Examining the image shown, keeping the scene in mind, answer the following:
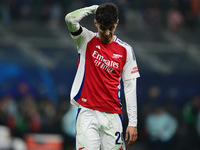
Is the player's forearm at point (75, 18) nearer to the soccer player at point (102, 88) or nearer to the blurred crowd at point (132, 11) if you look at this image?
the soccer player at point (102, 88)

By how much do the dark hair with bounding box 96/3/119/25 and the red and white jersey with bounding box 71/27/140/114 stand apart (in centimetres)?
35

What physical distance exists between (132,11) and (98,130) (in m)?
14.0

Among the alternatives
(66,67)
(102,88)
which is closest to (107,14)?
(102,88)

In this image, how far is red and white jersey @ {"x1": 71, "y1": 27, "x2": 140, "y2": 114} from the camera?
632cm

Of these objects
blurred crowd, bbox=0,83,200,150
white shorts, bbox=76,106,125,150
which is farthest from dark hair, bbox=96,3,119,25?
blurred crowd, bbox=0,83,200,150

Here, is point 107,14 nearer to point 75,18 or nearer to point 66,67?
point 75,18

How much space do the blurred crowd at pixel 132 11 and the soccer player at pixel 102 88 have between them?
1250cm

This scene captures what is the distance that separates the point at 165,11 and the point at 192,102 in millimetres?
6908

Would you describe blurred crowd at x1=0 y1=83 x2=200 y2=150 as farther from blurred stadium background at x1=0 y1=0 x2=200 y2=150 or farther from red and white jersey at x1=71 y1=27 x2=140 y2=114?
red and white jersey at x1=71 y1=27 x2=140 y2=114

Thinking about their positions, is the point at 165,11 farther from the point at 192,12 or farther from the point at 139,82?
the point at 139,82

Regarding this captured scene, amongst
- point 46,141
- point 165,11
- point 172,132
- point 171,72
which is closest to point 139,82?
point 171,72

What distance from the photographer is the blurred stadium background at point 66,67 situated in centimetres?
1387

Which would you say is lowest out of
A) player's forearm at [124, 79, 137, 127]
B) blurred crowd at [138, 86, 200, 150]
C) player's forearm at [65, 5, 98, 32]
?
blurred crowd at [138, 86, 200, 150]

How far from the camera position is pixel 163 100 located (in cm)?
1486
